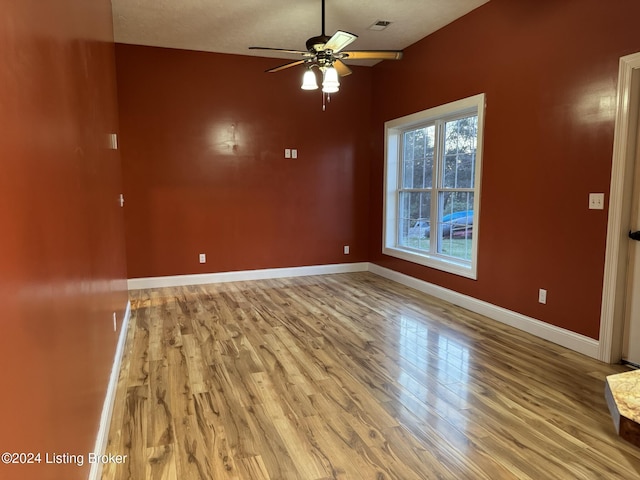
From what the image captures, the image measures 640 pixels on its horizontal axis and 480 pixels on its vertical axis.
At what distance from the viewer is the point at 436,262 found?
488cm

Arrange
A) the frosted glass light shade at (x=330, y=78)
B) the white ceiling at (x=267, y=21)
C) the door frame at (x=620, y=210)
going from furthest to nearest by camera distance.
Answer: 1. the white ceiling at (x=267, y=21)
2. the frosted glass light shade at (x=330, y=78)
3. the door frame at (x=620, y=210)

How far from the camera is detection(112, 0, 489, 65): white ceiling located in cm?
400

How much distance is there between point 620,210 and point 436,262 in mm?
2155

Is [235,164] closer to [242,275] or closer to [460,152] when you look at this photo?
[242,275]

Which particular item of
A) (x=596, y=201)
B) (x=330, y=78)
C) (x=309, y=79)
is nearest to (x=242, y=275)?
(x=309, y=79)

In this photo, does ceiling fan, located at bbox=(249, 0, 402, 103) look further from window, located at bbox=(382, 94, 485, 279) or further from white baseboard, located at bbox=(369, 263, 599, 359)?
white baseboard, located at bbox=(369, 263, 599, 359)

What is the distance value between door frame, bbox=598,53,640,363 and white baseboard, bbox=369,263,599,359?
13 cm

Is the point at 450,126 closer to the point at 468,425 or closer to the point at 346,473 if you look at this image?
the point at 468,425

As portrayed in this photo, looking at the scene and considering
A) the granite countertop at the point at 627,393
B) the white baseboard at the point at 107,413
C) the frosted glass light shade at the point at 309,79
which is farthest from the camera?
the frosted glass light shade at the point at 309,79

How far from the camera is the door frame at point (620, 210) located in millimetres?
2842

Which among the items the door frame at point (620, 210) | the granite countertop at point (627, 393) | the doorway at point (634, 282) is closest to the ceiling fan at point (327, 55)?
the door frame at point (620, 210)

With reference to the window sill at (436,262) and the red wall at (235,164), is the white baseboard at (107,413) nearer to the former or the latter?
the red wall at (235,164)

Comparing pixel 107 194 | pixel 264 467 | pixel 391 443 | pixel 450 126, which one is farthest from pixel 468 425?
pixel 450 126

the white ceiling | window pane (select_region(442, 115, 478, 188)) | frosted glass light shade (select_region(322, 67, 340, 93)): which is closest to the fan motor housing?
frosted glass light shade (select_region(322, 67, 340, 93))
